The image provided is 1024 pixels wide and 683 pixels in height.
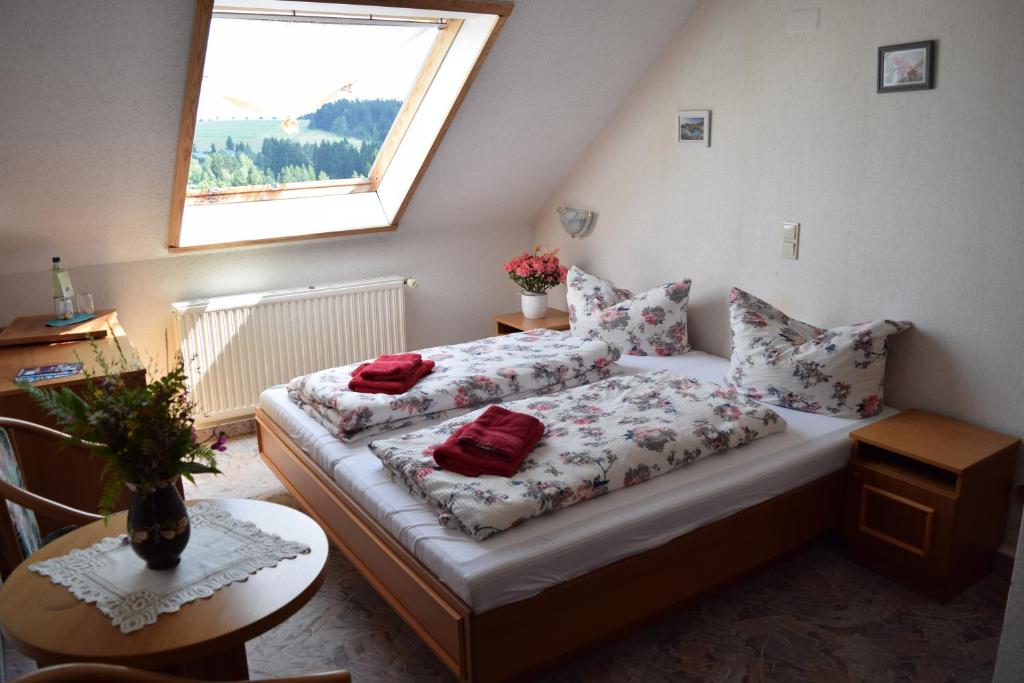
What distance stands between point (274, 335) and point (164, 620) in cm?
265

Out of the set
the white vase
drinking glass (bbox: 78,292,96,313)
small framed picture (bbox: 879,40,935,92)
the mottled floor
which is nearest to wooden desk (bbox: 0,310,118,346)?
drinking glass (bbox: 78,292,96,313)

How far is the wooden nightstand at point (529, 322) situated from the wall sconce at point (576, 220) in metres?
0.48

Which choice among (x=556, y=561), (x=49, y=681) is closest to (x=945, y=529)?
(x=556, y=561)

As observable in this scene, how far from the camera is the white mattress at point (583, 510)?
2.18m

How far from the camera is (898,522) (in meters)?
2.80

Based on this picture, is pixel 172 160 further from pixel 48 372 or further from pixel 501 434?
pixel 501 434

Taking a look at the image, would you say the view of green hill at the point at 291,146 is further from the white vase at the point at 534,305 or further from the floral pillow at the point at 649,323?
the floral pillow at the point at 649,323

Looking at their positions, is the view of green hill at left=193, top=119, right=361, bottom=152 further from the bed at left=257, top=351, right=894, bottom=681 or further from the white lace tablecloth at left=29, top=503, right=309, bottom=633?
the white lace tablecloth at left=29, top=503, right=309, bottom=633

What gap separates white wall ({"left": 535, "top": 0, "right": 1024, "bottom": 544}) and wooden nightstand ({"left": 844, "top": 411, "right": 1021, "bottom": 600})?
0.21 metres

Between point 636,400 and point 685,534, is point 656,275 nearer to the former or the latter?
point 636,400

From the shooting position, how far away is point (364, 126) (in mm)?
4160

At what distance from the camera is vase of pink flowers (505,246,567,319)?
4613mm

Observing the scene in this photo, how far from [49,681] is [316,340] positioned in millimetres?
3159

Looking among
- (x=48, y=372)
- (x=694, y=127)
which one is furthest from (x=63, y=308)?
(x=694, y=127)
